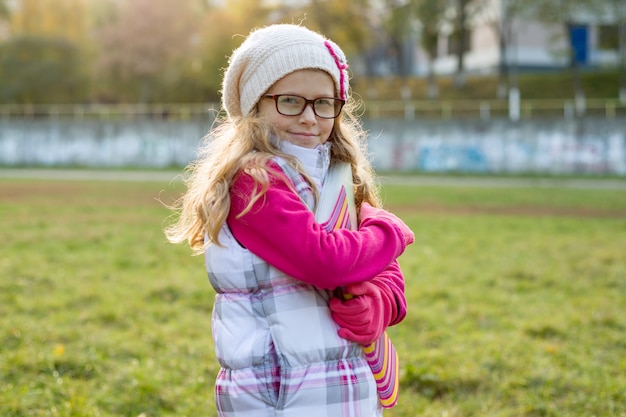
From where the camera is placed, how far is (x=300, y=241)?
76.1 inches

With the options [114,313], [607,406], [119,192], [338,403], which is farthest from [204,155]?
[119,192]

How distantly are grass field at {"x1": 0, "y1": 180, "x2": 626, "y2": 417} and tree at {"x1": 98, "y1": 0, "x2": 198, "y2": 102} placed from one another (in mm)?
31051

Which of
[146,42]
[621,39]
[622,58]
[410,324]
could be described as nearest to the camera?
[410,324]

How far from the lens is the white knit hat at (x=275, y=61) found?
81.5 inches

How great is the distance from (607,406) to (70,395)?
2825 millimetres

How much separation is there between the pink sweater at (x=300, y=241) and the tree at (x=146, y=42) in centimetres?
3956

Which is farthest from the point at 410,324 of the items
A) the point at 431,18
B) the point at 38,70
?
the point at 38,70

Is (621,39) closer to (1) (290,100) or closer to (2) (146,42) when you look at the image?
(2) (146,42)

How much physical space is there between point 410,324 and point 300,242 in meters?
3.68

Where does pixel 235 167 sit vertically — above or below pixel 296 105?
below

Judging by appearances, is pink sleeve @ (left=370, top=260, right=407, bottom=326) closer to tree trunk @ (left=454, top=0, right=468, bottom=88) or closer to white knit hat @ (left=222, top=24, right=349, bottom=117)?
white knit hat @ (left=222, top=24, right=349, bottom=117)

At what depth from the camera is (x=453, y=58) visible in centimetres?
4434

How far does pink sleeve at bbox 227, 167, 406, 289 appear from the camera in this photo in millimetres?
1941

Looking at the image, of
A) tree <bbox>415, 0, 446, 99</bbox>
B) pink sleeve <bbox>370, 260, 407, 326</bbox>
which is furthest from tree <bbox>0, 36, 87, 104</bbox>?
pink sleeve <bbox>370, 260, 407, 326</bbox>
